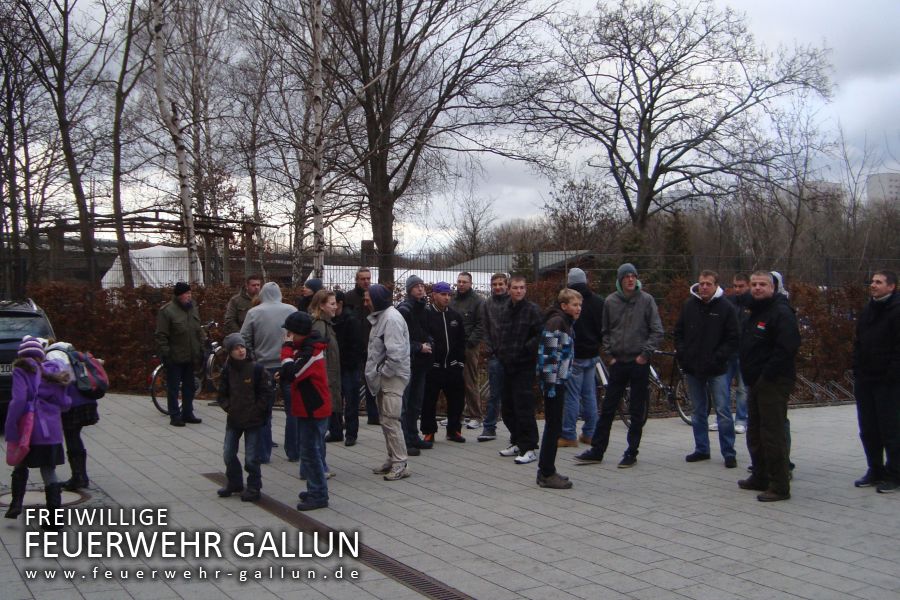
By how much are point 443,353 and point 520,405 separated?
1303 millimetres

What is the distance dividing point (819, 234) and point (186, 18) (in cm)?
2909

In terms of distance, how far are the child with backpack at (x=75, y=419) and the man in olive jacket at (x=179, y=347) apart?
3.66 metres

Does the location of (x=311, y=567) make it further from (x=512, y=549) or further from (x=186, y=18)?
(x=186, y=18)

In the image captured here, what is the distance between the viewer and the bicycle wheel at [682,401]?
11.2 m

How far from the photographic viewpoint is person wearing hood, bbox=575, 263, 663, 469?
863 centimetres

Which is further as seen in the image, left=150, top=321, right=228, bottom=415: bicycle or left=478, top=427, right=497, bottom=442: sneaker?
left=150, top=321, right=228, bottom=415: bicycle

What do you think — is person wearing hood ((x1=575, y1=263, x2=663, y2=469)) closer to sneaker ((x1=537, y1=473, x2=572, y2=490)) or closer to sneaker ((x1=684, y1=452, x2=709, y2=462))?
sneaker ((x1=684, y1=452, x2=709, y2=462))

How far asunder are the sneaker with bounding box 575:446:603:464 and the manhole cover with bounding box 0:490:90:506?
4.88 meters

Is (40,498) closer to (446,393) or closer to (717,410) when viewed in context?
(446,393)

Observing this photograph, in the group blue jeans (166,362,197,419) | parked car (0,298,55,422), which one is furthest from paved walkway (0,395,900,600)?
parked car (0,298,55,422)

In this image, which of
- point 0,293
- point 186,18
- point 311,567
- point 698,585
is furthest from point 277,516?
point 186,18

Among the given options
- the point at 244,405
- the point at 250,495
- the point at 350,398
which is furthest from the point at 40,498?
the point at 350,398

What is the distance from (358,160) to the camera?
77.3 ft

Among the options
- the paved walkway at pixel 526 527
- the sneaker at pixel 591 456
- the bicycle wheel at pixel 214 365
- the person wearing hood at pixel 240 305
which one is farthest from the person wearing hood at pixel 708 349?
the bicycle wheel at pixel 214 365
